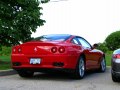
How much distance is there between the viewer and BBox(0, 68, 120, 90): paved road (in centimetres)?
1034

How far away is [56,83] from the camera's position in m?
11.2

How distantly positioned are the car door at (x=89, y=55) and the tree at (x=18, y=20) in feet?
10.9

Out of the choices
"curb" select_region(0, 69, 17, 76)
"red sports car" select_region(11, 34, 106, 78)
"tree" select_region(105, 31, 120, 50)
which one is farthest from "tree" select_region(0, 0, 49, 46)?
"tree" select_region(105, 31, 120, 50)

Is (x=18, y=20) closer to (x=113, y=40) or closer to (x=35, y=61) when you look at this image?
(x=35, y=61)

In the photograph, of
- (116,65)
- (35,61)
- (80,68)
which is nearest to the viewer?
(116,65)

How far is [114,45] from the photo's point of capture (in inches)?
1145

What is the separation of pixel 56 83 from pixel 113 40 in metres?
17.8

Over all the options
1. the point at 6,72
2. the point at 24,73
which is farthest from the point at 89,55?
the point at 6,72

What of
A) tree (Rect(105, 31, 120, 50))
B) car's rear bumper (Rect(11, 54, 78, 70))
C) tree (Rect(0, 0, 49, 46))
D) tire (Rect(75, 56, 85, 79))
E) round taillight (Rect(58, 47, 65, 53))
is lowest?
tree (Rect(105, 31, 120, 50))

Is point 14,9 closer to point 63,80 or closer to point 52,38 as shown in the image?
point 52,38

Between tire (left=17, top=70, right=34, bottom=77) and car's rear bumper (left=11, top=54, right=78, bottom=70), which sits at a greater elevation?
car's rear bumper (left=11, top=54, right=78, bottom=70)

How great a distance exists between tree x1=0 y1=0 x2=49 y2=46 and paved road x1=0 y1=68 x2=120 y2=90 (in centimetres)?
341

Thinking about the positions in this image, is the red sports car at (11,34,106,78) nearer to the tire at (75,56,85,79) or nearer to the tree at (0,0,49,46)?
the tire at (75,56,85,79)

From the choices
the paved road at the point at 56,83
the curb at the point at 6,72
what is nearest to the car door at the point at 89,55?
the paved road at the point at 56,83
